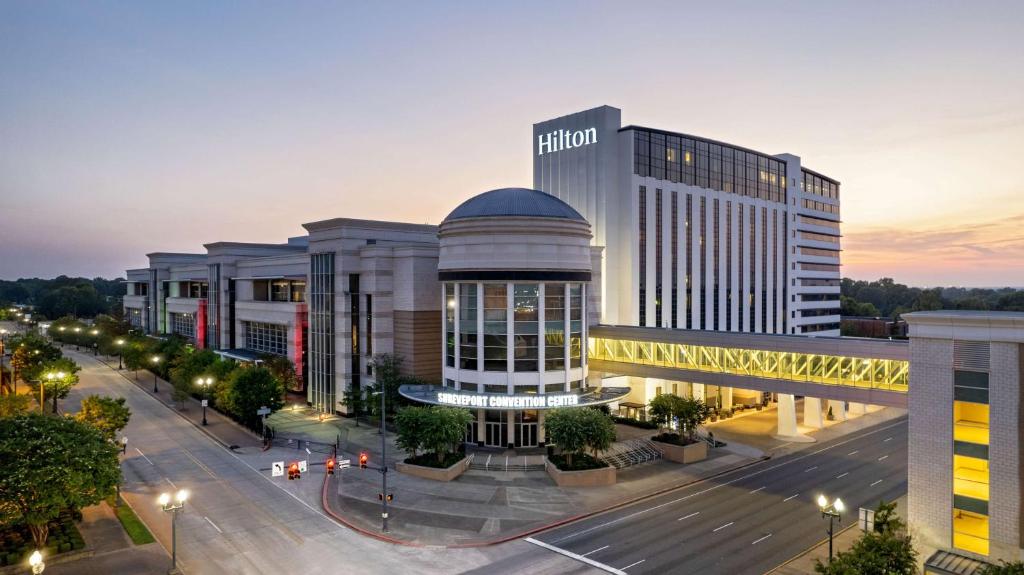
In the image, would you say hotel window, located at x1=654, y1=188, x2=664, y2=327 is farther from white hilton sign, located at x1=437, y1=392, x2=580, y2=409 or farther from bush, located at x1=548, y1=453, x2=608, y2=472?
bush, located at x1=548, y1=453, x2=608, y2=472

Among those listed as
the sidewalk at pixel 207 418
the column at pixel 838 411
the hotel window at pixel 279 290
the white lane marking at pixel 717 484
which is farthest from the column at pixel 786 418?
the hotel window at pixel 279 290

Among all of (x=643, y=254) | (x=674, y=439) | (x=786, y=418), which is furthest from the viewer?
(x=643, y=254)

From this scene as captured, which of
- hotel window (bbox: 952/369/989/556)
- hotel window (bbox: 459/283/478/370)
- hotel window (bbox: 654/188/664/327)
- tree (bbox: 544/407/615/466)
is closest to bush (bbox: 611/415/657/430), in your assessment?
hotel window (bbox: 654/188/664/327)

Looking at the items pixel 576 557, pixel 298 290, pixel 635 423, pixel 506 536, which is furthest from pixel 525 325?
pixel 298 290

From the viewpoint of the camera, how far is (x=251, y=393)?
59.0 meters

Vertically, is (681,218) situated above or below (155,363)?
above

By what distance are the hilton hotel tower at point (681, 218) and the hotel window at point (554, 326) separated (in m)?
21.2

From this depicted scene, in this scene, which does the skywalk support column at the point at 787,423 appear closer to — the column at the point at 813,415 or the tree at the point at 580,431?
the column at the point at 813,415

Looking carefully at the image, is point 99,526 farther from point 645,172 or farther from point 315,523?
point 645,172

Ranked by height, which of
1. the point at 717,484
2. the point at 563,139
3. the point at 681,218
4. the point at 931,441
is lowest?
the point at 717,484

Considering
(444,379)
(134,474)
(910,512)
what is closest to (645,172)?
(444,379)

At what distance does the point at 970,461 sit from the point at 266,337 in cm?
8399

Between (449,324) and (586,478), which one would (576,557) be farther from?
(449,324)

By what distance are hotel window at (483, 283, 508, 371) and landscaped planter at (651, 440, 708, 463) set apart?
1552 cm
